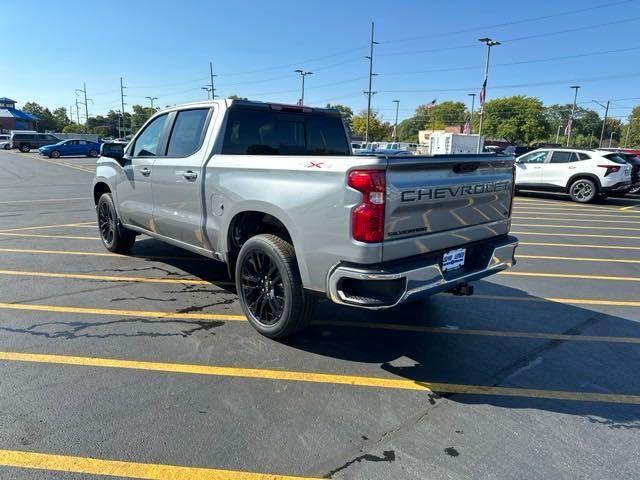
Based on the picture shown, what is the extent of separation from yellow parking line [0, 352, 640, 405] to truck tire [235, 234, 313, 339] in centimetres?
45

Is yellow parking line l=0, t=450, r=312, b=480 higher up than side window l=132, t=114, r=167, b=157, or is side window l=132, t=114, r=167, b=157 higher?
side window l=132, t=114, r=167, b=157

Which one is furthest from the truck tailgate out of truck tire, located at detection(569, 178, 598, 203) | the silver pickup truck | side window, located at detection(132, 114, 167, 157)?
truck tire, located at detection(569, 178, 598, 203)

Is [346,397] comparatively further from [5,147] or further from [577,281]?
[5,147]

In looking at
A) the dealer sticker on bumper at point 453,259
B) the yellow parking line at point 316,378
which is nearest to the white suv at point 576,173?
the dealer sticker on bumper at point 453,259

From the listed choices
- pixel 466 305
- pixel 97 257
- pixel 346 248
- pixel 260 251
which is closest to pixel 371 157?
pixel 346 248

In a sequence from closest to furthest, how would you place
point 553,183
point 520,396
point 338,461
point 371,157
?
point 338,461
point 371,157
point 520,396
point 553,183

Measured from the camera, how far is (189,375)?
3475 mm

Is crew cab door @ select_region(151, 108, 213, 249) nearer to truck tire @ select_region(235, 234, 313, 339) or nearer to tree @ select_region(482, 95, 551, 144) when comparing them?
truck tire @ select_region(235, 234, 313, 339)

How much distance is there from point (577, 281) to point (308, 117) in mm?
4097

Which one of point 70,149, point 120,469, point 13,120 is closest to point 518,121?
point 70,149

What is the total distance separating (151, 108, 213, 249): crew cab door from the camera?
4.66 metres

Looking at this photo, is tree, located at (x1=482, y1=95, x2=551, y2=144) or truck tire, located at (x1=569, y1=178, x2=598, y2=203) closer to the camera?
truck tire, located at (x1=569, y1=178, x2=598, y2=203)

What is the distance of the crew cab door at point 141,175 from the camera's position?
546cm

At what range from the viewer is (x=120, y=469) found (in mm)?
2473
